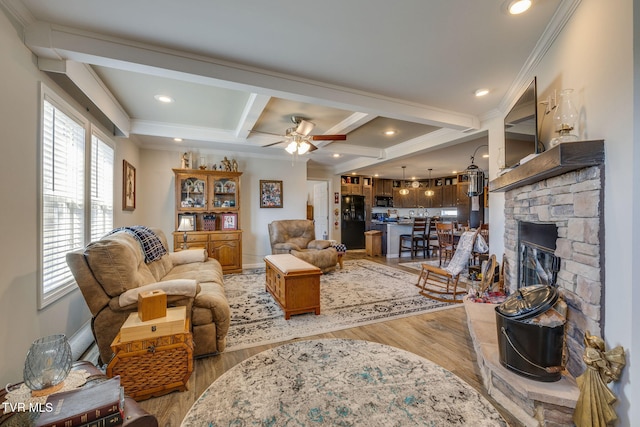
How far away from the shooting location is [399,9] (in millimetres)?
1753

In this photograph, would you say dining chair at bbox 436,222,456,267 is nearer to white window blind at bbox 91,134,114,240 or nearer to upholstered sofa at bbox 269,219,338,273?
upholstered sofa at bbox 269,219,338,273

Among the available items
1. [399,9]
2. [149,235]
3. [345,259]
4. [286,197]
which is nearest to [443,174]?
[345,259]

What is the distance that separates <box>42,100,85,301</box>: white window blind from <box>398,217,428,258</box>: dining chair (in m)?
6.13

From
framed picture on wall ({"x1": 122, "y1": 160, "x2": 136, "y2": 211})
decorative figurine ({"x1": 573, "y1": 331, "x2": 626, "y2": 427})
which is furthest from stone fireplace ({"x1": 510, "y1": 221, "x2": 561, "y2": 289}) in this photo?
framed picture on wall ({"x1": 122, "y1": 160, "x2": 136, "y2": 211})

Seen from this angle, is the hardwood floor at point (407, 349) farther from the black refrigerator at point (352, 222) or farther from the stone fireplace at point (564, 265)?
the black refrigerator at point (352, 222)

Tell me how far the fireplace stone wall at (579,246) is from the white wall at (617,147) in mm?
47

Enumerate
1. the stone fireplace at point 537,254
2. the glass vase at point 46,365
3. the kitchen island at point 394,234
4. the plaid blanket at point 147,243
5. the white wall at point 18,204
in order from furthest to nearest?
the kitchen island at point 394,234 < the plaid blanket at point 147,243 < the stone fireplace at point 537,254 < the white wall at point 18,204 < the glass vase at point 46,365

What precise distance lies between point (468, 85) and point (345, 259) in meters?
4.64

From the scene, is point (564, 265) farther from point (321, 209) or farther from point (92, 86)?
point (321, 209)

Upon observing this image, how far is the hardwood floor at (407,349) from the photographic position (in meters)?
1.67

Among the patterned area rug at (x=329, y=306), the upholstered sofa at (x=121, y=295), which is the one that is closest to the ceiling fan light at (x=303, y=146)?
the patterned area rug at (x=329, y=306)

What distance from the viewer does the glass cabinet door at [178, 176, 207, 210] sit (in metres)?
4.92

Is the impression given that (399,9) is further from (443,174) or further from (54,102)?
(443,174)

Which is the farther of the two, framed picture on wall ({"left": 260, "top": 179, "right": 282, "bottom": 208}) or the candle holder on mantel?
framed picture on wall ({"left": 260, "top": 179, "right": 282, "bottom": 208})
